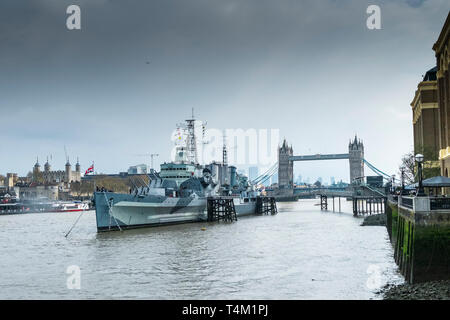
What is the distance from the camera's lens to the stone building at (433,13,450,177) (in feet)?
110

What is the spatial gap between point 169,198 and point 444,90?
2544 centimetres

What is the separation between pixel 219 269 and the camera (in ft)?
69.5

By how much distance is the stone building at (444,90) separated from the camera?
33525 mm

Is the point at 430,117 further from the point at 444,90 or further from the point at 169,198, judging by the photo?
the point at 169,198

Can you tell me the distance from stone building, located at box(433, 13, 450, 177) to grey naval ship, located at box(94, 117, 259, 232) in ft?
79.2

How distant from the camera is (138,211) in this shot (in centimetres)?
4106

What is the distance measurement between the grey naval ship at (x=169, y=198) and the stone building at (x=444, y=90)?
24139 millimetres

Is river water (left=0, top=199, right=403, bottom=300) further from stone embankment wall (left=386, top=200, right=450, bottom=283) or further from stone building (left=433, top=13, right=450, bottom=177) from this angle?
stone building (left=433, top=13, right=450, bottom=177)

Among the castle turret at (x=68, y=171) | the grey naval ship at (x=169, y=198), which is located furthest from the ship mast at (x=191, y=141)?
the castle turret at (x=68, y=171)

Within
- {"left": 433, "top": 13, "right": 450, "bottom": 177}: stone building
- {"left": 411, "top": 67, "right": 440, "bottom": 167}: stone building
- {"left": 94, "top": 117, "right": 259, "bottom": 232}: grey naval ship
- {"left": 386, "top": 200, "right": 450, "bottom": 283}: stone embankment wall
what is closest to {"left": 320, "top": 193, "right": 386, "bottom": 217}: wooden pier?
{"left": 411, "top": 67, "right": 440, "bottom": 167}: stone building

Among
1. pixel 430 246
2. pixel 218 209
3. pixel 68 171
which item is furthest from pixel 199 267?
pixel 68 171

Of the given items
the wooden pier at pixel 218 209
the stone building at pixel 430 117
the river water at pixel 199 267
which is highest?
the stone building at pixel 430 117

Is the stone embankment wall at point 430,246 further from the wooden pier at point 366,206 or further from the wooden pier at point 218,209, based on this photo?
the wooden pier at point 366,206
